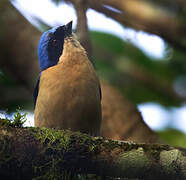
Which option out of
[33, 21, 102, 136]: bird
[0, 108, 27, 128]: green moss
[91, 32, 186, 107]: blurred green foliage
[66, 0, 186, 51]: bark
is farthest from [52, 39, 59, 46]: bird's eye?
[0, 108, 27, 128]: green moss

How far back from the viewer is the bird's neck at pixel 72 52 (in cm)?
534

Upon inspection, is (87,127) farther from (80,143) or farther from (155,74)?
(155,74)

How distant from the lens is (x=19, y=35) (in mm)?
7254

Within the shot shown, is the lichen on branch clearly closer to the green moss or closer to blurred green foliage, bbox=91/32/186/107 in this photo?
the green moss

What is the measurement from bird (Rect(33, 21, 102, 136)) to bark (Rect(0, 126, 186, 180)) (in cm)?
131

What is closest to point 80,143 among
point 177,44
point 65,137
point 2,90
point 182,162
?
point 65,137

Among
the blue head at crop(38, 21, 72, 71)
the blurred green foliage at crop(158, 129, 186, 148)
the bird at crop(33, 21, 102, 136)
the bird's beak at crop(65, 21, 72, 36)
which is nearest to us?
the bird at crop(33, 21, 102, 136)

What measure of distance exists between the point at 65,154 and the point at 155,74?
4.50 meters

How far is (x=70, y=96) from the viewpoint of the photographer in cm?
482

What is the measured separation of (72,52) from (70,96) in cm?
88

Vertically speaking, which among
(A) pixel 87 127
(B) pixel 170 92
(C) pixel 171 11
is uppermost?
(C) pixel 171 11

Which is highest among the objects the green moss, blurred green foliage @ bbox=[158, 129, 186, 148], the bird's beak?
the bird's beak

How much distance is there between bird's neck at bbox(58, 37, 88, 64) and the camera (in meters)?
5.34

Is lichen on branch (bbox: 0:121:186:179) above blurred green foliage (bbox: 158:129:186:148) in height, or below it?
below
